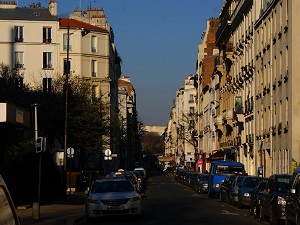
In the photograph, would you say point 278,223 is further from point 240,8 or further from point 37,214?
point 240,8

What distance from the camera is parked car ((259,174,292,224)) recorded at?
21.5 meters

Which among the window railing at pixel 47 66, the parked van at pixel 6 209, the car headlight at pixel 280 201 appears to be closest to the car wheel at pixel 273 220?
the car headlight at pixel 280 201

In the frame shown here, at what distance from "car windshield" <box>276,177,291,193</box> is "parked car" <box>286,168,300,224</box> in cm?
303

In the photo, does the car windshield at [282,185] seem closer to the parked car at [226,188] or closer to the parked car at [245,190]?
the parked car at [245,190]

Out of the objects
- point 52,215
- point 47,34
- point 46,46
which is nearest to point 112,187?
point 52,215

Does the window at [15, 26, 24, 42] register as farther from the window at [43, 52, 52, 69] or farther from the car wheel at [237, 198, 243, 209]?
the car wheel at [237, 198, 243, 209]

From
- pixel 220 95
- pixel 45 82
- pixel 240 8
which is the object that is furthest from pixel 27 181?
pixel 220 95

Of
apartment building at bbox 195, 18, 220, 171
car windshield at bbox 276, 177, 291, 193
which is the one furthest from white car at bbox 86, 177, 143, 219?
apartment building at bbox 195, 18, 220, 171

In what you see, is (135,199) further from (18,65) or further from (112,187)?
(18,65)

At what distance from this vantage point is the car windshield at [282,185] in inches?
875

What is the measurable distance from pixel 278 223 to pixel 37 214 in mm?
8107

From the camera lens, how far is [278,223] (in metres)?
22.2

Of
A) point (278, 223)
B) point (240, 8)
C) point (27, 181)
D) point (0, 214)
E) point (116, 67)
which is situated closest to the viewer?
point (0, 214)

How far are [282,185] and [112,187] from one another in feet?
20.3
